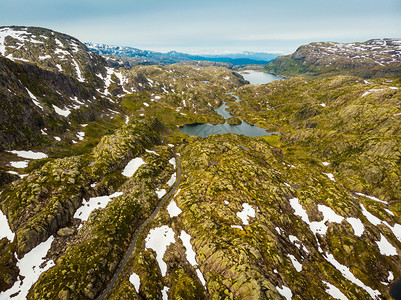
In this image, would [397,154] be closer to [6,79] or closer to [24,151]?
[24,151]

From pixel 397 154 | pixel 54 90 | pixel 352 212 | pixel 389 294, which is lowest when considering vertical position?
pixel 389 294

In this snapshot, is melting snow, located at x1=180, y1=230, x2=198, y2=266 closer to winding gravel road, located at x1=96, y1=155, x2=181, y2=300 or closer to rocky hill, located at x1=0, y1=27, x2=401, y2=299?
rocky hill, located at x1=0, y1=27, x2=401, y2=299

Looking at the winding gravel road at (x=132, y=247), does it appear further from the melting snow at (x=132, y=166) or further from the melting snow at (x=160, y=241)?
the melting snow at (x=132, y=166)

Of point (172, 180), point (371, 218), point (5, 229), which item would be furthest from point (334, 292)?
point (5, 229)

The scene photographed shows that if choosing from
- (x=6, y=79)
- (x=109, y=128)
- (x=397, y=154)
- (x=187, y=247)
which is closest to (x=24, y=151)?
(x=6, y=79)

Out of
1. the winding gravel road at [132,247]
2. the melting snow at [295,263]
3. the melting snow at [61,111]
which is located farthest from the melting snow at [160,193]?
the melting snow at [61,111]
